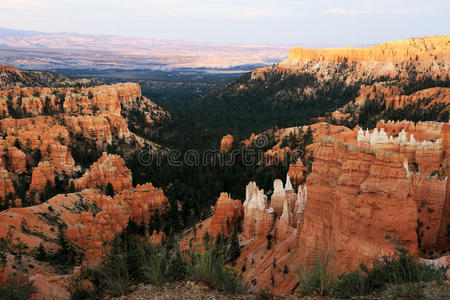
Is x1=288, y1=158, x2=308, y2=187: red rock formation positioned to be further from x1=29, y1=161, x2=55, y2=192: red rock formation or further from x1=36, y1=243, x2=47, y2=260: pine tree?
x1=29, y1=161, x2=55, y2=192: red rock formation

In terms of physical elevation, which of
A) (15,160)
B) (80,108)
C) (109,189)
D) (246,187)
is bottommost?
(109,189)

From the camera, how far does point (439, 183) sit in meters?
18.5

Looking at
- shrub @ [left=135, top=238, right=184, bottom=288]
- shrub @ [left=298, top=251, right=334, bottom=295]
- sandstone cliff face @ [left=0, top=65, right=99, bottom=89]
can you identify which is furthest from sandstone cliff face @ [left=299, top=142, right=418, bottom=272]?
sandstone cliff face @ [left=0, top=65, right=99, bottom=89]

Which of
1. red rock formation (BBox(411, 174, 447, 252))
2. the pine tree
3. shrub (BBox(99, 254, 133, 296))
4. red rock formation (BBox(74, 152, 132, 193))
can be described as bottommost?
red rock formation (BBox(74, 152, 132, 193))

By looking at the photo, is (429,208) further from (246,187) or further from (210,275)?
(210,275)

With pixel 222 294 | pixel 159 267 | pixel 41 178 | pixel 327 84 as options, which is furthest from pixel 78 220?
pixel 327 84

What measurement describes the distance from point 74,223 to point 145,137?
5212 centimetres

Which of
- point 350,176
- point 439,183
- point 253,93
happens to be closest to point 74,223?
point 350,176

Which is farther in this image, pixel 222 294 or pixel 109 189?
pixel 109 189

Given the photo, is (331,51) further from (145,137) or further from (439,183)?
(439,183)

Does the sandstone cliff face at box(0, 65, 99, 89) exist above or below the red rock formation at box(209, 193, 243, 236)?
above

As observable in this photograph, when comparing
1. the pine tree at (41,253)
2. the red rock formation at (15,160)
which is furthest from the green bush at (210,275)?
the red rock formation at (15,160)

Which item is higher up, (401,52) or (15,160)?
(401,52)

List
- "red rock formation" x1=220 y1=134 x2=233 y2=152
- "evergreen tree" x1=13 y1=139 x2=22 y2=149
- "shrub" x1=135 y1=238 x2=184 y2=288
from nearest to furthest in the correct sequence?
"shrub" x1=135 y1=238 x2=184 y2=288, "evergreen tree" x1=13 y1=139 x2=22 y2=149, "red rock formation" x1=220 y1=134 x2=233 y2=152
